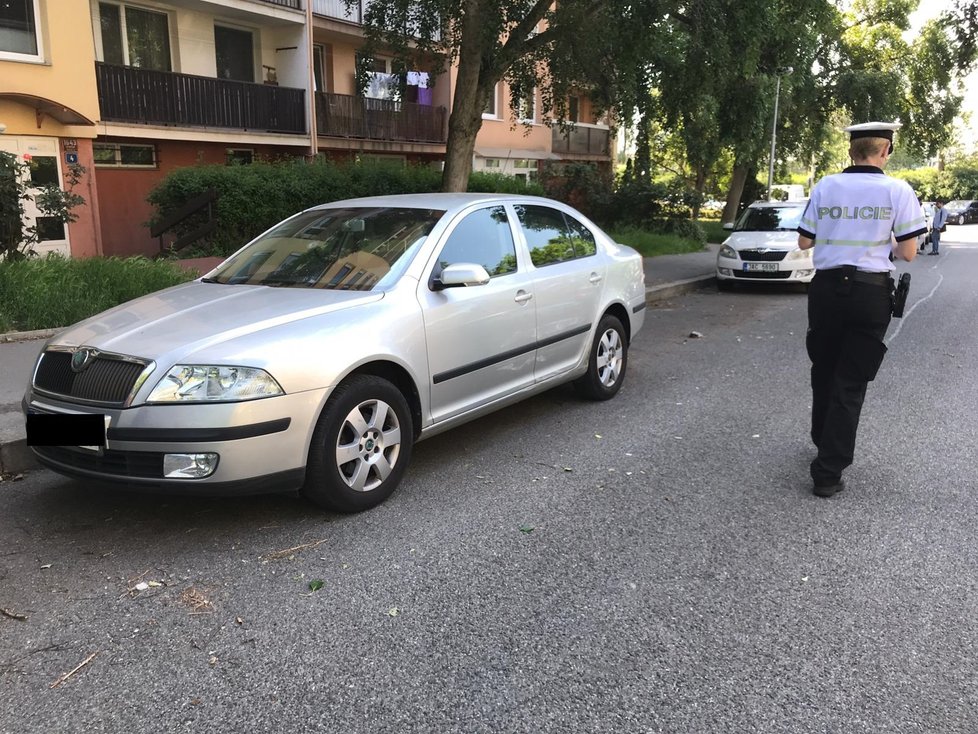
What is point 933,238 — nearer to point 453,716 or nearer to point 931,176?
point 453,716

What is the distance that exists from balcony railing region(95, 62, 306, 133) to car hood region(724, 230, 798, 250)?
1025cm

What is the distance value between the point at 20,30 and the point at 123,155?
3.33m

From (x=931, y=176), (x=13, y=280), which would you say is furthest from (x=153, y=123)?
(x=931, y=176)

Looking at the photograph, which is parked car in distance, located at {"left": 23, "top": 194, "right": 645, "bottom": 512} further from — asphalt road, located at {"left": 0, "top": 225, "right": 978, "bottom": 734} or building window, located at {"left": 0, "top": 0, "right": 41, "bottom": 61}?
building window, located at {"left": 0, "top": 0, "right": 41, "bottom": 61}

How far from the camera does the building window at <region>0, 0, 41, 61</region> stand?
43.4 ft

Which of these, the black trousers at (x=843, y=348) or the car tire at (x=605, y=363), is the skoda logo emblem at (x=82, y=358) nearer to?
the car tire at (x=605, y=363)

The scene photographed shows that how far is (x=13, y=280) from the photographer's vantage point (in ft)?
27.3

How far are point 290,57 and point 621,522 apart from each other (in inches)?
686

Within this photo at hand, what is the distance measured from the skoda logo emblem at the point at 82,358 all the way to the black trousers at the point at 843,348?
150 inches

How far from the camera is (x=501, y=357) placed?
202 inches

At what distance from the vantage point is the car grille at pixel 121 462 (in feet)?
12.0

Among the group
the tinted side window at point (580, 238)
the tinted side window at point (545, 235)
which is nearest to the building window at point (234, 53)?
the tinted side window at point (580, 238)

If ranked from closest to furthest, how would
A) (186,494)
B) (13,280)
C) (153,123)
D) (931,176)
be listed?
(186,494), (13,280), (153,123), (931,176)

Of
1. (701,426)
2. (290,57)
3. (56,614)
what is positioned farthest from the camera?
(290,57)
